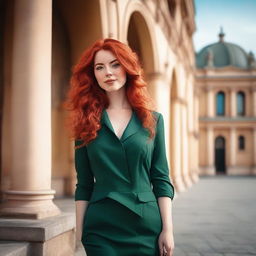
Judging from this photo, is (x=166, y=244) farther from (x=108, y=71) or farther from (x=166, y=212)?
(x=108, y=71)

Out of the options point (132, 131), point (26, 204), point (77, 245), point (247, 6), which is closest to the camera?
point (132, 131)

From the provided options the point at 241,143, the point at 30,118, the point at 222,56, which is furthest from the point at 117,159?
the point at 222,56

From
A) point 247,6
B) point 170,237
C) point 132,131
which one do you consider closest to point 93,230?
point 170,237

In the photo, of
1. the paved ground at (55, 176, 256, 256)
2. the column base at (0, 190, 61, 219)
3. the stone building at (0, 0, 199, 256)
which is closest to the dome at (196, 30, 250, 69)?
the stone building at (0, 0, 199, 256)

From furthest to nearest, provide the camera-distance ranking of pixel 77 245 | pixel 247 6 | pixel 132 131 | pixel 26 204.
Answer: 1. pixel 247 6
2. pixel 77 245
3. pixel 26 204
4. pixel 132 131

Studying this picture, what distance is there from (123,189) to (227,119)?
4391 centimetres

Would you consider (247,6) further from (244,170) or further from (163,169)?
(244,170)

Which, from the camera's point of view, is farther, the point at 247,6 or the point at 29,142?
the point at 247,6

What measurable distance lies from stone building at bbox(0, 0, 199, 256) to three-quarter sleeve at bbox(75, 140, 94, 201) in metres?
2.36

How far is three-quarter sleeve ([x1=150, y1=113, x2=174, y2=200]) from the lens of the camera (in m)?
2.22

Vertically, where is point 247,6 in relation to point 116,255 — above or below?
above

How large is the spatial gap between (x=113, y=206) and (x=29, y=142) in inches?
122

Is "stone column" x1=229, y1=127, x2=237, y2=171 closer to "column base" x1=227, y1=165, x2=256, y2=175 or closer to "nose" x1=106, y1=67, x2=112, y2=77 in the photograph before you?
"column base" x1=227, y1=165, x2=256, y2=175

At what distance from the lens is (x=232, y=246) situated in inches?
259
